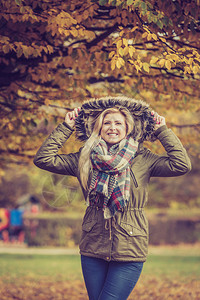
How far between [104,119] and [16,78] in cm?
226

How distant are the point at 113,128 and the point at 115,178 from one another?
373 mm

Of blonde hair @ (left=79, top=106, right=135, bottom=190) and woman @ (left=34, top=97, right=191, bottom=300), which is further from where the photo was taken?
blonde hair @ (left=79, top=106, right=135, bottom=190)

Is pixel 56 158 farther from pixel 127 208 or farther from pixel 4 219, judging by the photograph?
pixel 4 219

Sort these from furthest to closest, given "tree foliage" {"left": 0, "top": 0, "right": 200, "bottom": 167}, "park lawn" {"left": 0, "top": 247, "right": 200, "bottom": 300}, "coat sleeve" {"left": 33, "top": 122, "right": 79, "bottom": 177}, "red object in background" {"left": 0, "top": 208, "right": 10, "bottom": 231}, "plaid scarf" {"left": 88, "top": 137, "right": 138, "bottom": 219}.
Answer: "red object in background" {"left": 0, "top": 208, "right": 10, "bottom": 231} → "park lawn" {"left": 0, "top": 247, "right": 200, "bottom": 300} → "tree foliage" {"left": 0, "top": 0, "right": 200, "bottom": 167} → "coat sleeve" {"left": 33, "top": 122, "right": 79, "bottom": 177} → "plaid scarf" {"left": 88, "top": 137, "right": 138, "bottom": 219}

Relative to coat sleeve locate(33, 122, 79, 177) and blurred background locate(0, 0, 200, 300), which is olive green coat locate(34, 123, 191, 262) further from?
blurred background locate(0, 0, 200, 300)

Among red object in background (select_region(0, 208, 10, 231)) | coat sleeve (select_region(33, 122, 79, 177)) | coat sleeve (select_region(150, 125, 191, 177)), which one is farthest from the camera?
red object in background (select_region(0, 208, 10, 231))

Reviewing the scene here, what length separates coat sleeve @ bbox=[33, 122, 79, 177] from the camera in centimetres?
335

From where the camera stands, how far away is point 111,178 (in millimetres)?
3168

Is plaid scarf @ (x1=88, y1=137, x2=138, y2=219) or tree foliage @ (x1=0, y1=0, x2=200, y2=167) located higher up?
tree foliage @ (x1=0, y1=0, x2=200, y2=167)

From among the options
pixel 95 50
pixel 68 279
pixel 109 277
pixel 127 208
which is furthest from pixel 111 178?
pixel 68 279

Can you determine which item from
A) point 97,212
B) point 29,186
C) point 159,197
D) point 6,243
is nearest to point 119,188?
point 97,212

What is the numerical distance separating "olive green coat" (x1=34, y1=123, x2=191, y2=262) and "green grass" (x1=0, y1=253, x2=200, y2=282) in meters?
5.40

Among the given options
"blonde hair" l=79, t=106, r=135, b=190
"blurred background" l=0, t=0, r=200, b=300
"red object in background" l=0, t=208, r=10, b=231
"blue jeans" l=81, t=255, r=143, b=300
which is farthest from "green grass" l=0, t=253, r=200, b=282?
"blonde hair" l=79, t=106, r=135, b=190

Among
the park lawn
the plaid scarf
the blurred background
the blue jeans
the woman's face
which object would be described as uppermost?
the blurred background
